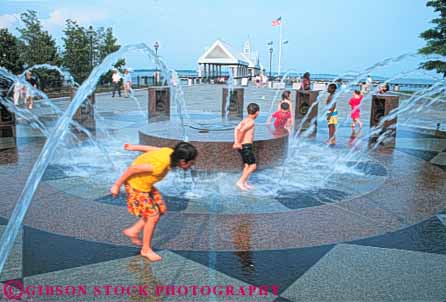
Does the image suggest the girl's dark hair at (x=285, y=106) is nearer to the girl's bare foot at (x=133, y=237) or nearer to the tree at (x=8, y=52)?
the girl's bare foot at (x=133, y=237)

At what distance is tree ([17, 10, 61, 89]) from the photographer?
99.2 ft

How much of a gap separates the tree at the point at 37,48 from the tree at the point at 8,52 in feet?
8.41

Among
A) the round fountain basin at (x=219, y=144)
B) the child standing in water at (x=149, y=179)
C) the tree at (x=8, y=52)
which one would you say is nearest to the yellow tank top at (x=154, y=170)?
the child standing in water at (x=149, y=179)

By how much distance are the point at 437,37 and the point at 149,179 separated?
3187 centimetres

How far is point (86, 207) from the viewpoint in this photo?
18.5 ft

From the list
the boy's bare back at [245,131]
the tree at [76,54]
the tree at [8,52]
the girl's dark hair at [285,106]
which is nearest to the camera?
the boy's bare back at [245,131]

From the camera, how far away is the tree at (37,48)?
3023 centimetres

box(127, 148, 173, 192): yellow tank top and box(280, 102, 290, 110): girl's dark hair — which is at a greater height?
box(280, 102, 290, 110): girl's dark hair

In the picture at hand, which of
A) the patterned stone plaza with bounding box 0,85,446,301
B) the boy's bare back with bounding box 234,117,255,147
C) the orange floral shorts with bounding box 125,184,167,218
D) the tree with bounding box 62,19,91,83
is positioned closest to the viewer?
the patterned stone plaza with bounding box 0,85,446,301

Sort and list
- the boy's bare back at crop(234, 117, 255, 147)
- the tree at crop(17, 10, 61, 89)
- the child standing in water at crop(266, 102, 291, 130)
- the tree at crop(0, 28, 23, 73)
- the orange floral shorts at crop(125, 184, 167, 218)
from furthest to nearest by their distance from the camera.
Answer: the tree at crop(17, 10, 61, 89)
the tree at crop(0, 28, 23, 73)
the child standing in water at crop(266, 102, 291, 130)
the boy's bare back at crop(234, 117, 255, 147)
the orange floral shorts at crop(125, 184, 167, 218)

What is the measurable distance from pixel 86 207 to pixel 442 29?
31.1 metres

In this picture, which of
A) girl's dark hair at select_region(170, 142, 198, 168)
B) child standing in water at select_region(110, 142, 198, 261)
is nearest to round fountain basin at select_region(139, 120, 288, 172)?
child standing in water at select_region(110, 142, 198, 261)

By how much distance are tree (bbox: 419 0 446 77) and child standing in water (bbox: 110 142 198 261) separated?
98.5 feet

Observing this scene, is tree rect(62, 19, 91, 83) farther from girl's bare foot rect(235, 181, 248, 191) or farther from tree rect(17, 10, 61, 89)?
girl's bare foot rect(235, 181, 248, 191)
